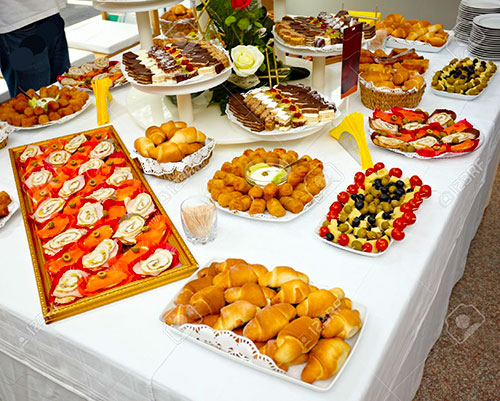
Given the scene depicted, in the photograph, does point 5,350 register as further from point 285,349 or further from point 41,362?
point 285,349

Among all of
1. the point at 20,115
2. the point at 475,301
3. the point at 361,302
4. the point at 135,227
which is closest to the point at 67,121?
the point at 20,115

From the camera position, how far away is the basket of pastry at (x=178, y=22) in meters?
2.97

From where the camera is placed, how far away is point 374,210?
52.9 inches

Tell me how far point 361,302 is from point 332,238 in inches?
7.9

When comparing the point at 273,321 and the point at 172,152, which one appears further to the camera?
the point at 172,152

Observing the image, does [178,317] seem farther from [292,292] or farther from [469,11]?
[469,11]

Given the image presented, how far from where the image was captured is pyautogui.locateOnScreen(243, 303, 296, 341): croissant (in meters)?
0.97

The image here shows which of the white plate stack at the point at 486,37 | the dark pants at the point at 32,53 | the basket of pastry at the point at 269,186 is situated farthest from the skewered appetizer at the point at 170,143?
the dark pants at the point at 32,53

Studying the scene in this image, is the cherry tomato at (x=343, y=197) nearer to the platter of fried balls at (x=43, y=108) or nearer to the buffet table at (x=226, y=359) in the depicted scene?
the buffet table at (x=226, y=359)

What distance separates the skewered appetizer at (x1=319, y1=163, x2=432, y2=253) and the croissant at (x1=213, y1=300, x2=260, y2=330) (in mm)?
369

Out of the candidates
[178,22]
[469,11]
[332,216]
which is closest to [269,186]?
[332,216]

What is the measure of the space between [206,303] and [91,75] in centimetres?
160

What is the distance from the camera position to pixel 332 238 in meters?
1.29

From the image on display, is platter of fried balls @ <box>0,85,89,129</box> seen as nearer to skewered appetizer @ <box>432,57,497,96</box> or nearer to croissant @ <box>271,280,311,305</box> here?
croissant @ <box>271,280,311,305</box>
